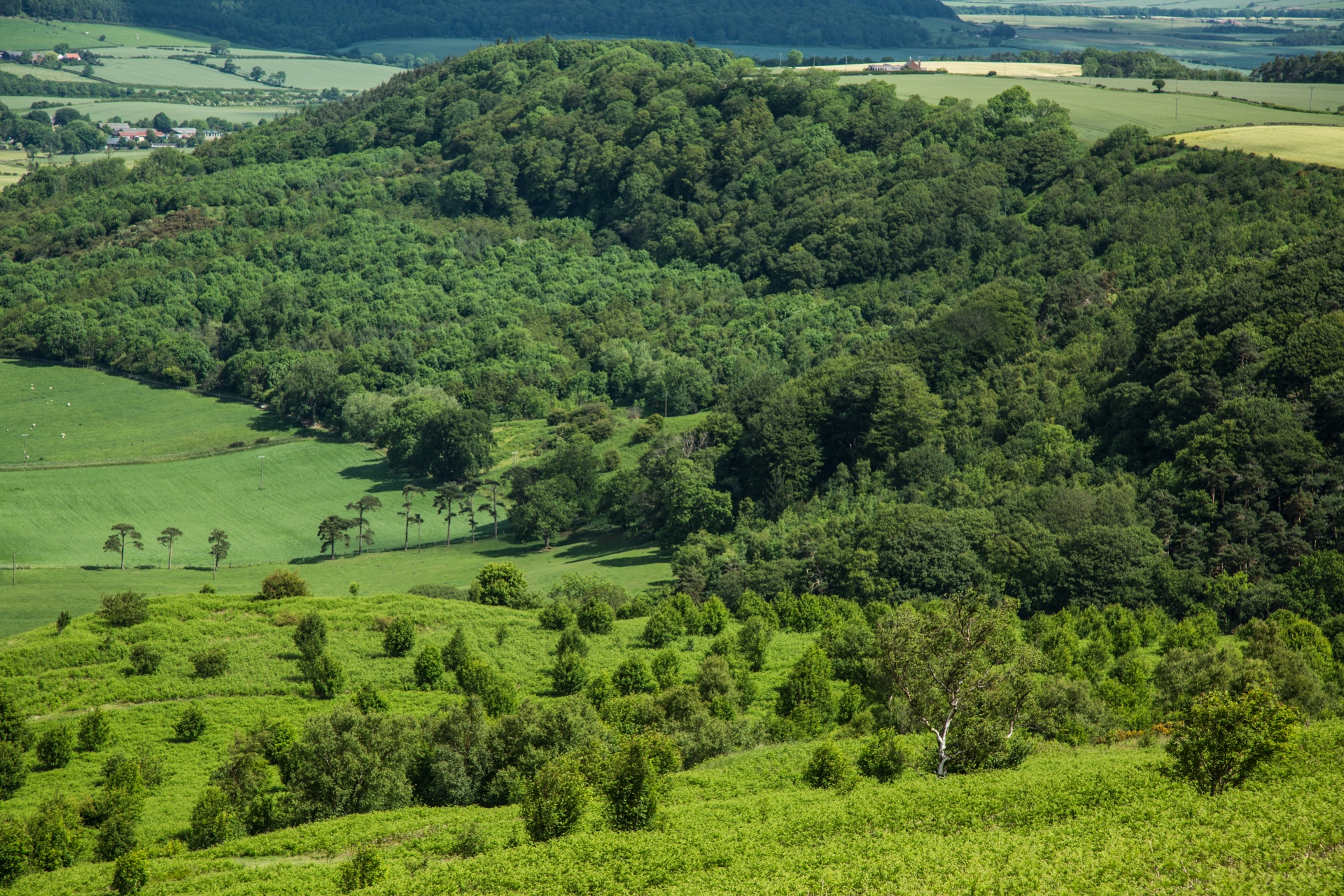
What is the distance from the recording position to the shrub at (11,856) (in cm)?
4225

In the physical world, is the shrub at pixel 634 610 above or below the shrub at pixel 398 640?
below

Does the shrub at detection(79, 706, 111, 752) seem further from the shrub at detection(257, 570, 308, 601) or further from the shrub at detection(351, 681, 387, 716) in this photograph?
the shrub at detection(257, 570, 308, 601)

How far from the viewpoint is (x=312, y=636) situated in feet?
212

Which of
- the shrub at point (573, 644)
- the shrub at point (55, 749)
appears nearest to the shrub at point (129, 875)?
the shrub at point (55, 749)

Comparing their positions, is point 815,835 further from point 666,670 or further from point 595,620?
point 595,620

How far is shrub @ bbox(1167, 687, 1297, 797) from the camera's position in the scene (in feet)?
129

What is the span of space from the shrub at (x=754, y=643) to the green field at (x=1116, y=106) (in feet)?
360

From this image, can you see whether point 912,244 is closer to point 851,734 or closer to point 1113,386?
point 1113,386

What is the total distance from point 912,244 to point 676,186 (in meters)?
53.8

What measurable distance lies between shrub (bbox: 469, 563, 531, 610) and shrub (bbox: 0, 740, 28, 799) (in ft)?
113

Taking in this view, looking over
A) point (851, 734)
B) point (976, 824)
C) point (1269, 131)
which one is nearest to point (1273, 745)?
point (976, 824)

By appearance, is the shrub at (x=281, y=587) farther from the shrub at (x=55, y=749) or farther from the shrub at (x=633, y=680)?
the shrub at (x=633, y=680)

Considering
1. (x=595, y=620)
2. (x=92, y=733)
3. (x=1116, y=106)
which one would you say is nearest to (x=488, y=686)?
(x=595, y=620)

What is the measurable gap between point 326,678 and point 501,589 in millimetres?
20798
